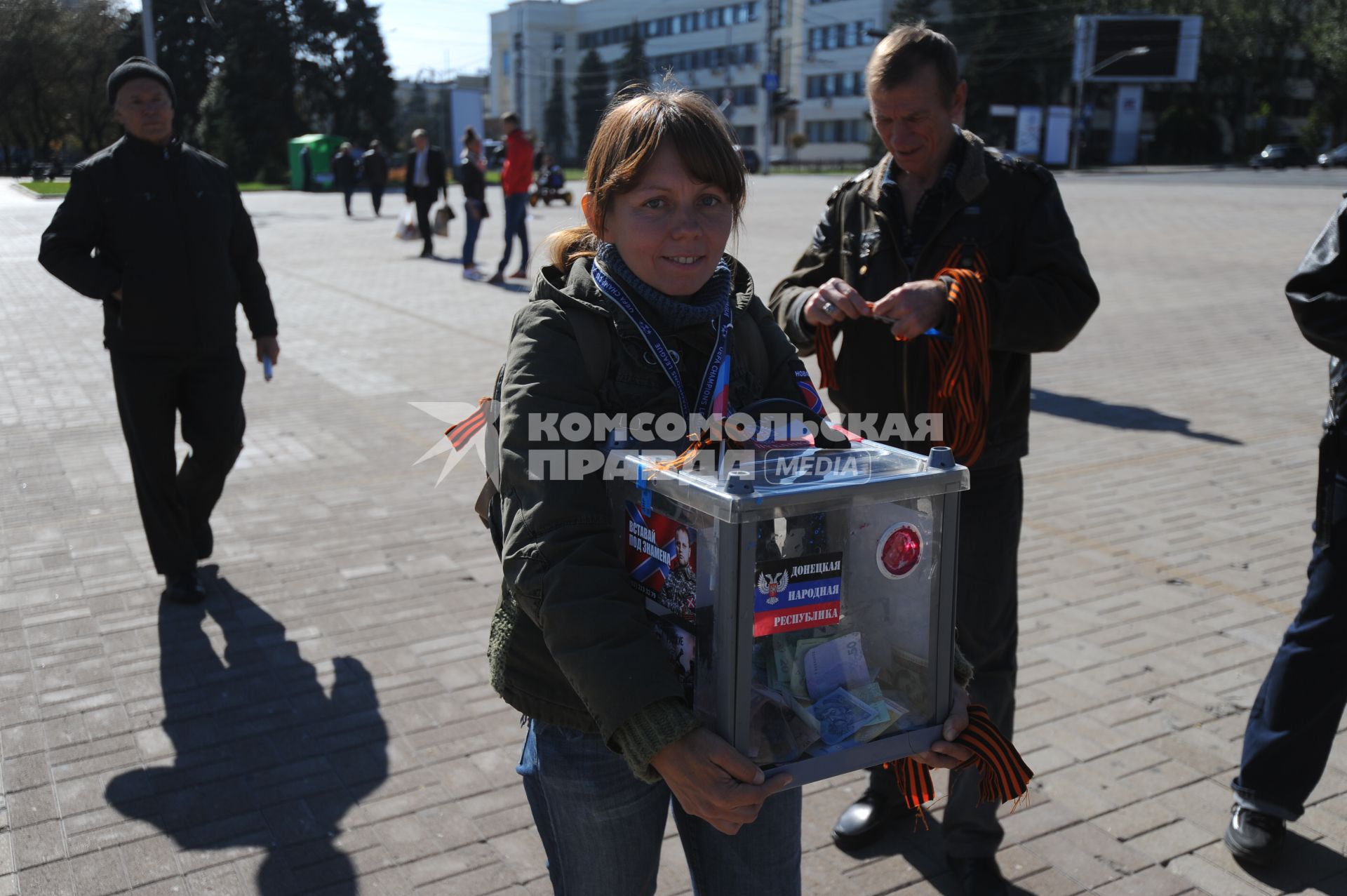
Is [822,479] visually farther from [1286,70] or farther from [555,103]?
[555,103]

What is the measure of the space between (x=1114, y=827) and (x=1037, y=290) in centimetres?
159

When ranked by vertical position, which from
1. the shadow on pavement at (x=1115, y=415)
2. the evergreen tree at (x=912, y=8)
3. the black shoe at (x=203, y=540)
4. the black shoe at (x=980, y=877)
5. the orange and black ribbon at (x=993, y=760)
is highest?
the evergreen tree at (x=912, y=8)

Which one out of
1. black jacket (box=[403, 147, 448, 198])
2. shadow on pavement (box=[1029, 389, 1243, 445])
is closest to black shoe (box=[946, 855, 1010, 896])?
shadow on pavement (box=[1029, 389, 1243, 445])

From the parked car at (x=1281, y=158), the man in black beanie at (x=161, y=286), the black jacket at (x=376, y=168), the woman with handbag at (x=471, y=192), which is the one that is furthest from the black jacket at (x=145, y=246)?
the parked car at (x=1281, y=158)

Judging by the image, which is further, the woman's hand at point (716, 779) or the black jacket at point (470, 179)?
the black jacket at point (470, 179)

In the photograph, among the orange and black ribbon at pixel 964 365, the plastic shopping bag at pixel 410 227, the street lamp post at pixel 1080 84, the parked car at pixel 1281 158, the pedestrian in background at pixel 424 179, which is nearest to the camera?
the orange and black ribbon at pixel 964 365

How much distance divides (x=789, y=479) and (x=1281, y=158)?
65038 mm

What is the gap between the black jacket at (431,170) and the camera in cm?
1742

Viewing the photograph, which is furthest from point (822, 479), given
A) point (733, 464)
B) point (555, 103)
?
point (555, 103)

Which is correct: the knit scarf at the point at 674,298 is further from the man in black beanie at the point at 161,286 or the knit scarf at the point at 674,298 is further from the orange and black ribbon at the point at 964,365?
the man in black beanie at the point at 161,286

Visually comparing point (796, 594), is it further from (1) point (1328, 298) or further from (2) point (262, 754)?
(2) point (262, 754)

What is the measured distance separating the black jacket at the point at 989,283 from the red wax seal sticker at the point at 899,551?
1.31m

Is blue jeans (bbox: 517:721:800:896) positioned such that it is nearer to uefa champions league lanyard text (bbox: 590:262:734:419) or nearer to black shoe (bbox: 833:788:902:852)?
uefa champions league lanyard text (bbox: 590:262:734:419)

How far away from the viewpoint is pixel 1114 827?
10.6 ft
